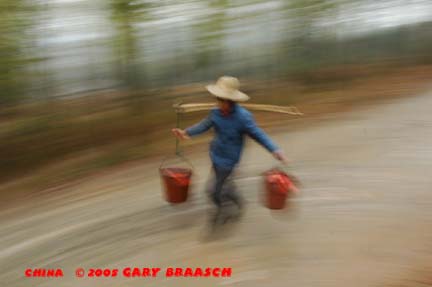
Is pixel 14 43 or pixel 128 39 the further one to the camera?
pixel 128 39

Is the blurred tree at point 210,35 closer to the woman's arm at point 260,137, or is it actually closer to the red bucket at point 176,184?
the red bucket at point 176,184

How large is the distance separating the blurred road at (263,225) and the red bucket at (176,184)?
47cm

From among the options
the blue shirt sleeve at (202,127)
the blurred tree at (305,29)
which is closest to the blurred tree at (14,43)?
the blue shirt sleeve at (202,127)

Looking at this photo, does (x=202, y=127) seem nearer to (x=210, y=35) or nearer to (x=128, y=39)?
(x=128, y=39)

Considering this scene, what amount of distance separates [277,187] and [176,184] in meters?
0.98

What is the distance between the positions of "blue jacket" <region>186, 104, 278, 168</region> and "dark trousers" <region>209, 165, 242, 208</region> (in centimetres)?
→ 6

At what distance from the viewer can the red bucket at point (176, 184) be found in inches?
176

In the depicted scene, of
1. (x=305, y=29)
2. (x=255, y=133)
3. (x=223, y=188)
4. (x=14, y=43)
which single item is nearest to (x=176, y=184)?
(x=223, y=188)

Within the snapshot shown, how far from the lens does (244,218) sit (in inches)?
194

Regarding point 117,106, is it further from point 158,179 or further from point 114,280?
point 114,280

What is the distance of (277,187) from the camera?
4078 mm

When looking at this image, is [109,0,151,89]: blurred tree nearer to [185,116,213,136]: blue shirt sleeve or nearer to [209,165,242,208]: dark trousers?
[185,116,213,136]: blue shirt sleeve

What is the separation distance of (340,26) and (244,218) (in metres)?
5.74

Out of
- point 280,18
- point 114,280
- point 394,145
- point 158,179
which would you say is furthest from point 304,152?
point 114,280
